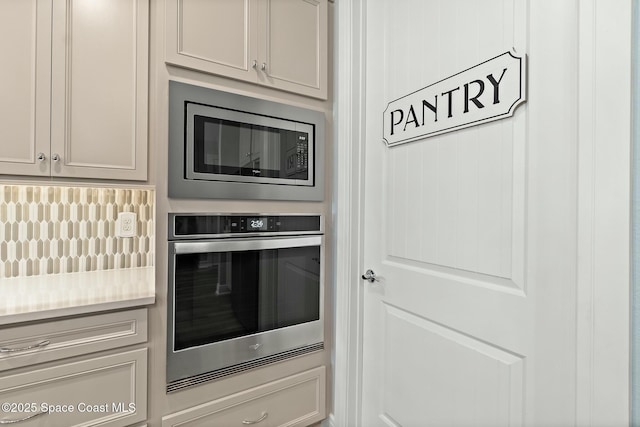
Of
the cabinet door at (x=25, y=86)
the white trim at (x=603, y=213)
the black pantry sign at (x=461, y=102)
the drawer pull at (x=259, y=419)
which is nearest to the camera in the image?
the white trim at (x=603, y=213)

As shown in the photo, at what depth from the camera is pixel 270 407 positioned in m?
1.46

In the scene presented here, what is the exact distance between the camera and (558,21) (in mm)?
846

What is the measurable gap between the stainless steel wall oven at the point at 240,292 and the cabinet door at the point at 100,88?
0.33 metres

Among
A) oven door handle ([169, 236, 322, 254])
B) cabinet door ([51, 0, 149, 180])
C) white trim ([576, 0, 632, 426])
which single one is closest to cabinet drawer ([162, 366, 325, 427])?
oven door handle ([169, 236, 322, 254])

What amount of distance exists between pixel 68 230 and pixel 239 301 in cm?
89

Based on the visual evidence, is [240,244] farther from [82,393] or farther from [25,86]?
[25,86]

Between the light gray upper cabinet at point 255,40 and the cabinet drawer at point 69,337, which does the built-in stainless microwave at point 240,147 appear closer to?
the light gray upper cabinet at point 255,40

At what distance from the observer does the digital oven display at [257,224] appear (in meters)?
1.40

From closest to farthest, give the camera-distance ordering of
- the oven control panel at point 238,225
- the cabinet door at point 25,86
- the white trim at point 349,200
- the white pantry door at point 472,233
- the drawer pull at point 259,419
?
the white pantry door at point 472,233
the cabinet door at point 25,86
the oven control panel at point 238,225
the drawer pull at point 259,419
the white trim at point 349,200

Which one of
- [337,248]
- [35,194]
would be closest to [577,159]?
[337,248]

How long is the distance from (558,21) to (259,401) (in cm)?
169

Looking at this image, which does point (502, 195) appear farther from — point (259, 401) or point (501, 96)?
point (259, 401)

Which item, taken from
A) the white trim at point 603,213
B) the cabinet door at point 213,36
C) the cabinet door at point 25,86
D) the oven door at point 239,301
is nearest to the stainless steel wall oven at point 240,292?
the oven door at point 239,301

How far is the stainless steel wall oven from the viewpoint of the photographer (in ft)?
4.10
